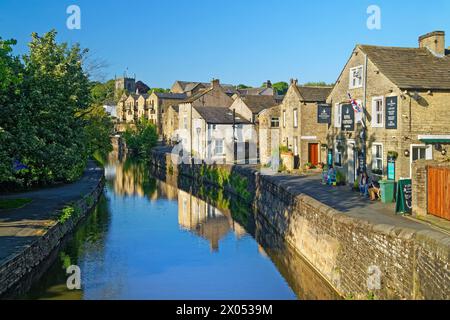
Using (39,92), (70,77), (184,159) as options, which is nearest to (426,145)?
(39,92)

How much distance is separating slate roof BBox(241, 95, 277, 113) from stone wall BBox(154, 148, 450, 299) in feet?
105

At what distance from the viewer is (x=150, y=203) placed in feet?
132

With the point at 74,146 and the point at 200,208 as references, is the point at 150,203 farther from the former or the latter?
the point at 74,146

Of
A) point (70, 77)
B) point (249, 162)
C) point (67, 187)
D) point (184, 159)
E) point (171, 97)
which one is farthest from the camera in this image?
point (171, 97)

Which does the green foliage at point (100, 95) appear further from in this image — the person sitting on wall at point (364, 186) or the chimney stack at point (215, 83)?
the person sitting on wall at point (364, 186)

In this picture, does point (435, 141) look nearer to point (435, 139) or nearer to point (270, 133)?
point (435, 139)

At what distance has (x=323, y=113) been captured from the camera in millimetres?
33062

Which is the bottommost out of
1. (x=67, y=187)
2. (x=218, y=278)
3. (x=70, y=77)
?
(x=218, y=278)

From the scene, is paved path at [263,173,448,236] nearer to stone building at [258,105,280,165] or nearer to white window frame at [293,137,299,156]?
white window frame at [293,137,299,156]

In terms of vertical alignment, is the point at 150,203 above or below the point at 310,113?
below

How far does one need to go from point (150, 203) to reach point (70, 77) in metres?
12.3

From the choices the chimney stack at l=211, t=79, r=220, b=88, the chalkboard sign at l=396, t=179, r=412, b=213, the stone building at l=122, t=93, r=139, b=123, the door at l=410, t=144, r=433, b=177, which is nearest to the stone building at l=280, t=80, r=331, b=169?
the door at l=410, t=144, r=433, b=177

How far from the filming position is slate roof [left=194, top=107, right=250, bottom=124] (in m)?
55.9

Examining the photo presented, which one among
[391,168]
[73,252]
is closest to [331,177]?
[391,168]
